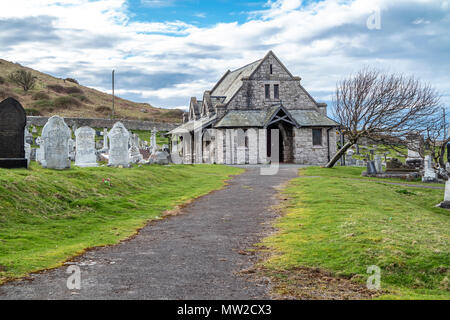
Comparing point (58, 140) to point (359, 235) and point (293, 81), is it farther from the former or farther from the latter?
point (293, 81)

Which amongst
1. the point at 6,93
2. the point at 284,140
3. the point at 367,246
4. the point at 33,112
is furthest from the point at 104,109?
the point at 367,246

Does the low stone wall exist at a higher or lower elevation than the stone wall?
higher

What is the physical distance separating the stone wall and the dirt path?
28.1m

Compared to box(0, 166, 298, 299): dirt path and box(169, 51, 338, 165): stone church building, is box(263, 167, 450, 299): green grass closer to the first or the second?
box(0, 166, 298, 299): dirt path

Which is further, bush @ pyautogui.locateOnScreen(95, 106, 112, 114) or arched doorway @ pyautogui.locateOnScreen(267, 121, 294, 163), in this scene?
bush @ pyautogui.locateOnScreen(95, 106, 112, 114)

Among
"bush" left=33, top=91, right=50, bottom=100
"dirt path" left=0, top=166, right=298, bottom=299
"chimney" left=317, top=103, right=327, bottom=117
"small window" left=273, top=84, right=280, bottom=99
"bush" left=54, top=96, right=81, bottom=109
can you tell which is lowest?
"dirt path" left=0, top=166, right=298, bottom=299

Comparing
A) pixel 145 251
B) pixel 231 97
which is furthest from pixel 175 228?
pixel 231 97

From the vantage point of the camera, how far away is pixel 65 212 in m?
10.7

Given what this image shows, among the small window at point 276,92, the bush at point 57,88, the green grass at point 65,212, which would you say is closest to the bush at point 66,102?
the bush at point 57,88

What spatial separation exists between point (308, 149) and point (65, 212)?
30.7 meters

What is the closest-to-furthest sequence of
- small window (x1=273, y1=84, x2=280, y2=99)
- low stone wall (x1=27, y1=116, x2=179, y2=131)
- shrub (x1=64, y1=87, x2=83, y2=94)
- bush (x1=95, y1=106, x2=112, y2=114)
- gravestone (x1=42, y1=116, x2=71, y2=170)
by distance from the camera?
gravestone (x1=42, y1=116, x2=71, y2=170) < small window (x1=273, y1=84, x2=280, y2=99) < low stone wall (x1=27, y1=116, x2=179, y2=131) < bush (x1=95, y1=106, x2=112, y2=114) < shrub (x1=64, y1=87, x2=83, y2=94)

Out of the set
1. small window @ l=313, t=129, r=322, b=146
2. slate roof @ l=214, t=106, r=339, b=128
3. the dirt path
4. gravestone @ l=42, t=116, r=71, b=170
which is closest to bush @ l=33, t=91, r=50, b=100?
slate roof @ l=214, t=106, r=339, b=128

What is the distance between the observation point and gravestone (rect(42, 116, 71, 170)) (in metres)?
16.5

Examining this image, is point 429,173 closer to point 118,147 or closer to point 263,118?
point 263,118
